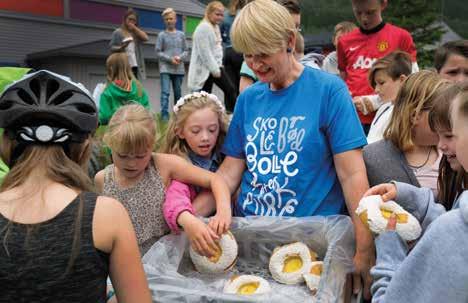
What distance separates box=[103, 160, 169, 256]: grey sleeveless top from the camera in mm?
2135

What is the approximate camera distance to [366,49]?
4.02 m

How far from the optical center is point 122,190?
7.21 ft

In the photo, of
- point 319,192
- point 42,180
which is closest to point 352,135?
point 319,192

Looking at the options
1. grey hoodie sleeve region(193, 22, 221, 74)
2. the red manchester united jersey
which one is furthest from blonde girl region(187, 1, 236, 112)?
the red manchester united jersey

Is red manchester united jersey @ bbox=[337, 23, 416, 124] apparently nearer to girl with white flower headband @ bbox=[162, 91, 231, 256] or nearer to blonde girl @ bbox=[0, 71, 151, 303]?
girl with white flower headband @ bbox=[162, 91, 231, 256]

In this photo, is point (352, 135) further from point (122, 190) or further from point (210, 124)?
point (122, 190)

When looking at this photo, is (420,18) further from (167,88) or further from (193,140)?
(193,140)

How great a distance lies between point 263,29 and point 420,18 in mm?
21581

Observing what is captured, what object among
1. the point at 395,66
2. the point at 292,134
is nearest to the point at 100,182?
the point at 292,134

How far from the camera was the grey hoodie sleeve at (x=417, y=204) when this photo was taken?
5.55 feet

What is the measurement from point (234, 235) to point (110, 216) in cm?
83

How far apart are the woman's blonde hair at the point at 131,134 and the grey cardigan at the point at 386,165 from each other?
0.89 metres

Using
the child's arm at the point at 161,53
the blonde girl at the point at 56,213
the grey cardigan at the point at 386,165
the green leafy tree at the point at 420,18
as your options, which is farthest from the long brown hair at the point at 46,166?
the green leafy tree at the point at 420,18

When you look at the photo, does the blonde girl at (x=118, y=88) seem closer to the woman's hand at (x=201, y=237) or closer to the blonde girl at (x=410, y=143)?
the woman's hand at (x=201, y=237)
